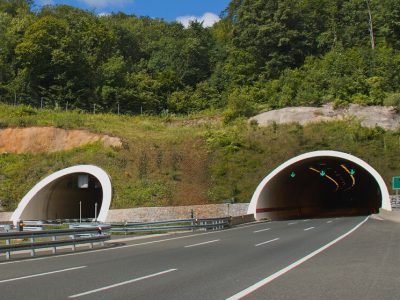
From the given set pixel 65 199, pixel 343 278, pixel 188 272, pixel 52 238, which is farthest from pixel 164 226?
pixel 343 278

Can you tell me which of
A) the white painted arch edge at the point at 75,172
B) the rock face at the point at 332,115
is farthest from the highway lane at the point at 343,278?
the rock face at the point at 332,115

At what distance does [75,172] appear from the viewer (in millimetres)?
36062

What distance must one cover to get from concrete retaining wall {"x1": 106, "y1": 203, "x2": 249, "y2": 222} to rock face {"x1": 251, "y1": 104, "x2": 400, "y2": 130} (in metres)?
16.8

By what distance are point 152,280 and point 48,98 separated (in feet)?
188

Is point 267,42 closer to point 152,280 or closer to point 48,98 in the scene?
point 48,98

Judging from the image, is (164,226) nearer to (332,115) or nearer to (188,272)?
(188,272)

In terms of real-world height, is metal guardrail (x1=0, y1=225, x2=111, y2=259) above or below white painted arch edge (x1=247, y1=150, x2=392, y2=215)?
below

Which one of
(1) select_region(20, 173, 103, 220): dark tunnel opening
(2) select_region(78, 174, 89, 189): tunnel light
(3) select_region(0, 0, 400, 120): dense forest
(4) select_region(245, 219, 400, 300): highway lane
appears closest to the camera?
(4) select_region(245, 219, 400, 300): highway lane

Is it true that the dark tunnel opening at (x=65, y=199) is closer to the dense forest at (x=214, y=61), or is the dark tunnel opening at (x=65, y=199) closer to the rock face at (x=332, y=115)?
the dense forest at (x=214, y=61)

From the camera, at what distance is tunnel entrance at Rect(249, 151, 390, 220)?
124 feet

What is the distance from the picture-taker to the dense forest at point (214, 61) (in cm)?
6009

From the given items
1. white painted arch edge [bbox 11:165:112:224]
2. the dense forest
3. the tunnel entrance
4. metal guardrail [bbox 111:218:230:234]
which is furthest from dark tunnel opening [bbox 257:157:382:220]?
white painted arch edge [bbox 11:165:112:224]

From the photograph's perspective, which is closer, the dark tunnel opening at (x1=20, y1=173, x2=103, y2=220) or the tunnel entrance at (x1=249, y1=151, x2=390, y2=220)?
the dark tunnel opening at (x1=20, y1=173, x2=103, y2=220)

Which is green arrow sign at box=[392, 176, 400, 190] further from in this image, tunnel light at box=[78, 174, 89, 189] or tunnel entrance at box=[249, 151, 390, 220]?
tunnel light at box=[78, 174, 89, 189]
